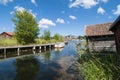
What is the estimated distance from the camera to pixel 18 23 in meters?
53.2

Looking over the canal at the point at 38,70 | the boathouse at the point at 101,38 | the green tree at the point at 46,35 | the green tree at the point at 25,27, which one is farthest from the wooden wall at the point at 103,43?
the green tree at the point at 46,35

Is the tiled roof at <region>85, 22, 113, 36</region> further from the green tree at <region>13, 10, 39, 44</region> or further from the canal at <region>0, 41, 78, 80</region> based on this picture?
the green tree at <region>13, 10, 39, 44</region>

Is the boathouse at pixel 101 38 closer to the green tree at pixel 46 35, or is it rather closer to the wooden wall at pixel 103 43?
the wooden wall at pixel 103 43

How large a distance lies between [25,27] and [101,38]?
32575 mm

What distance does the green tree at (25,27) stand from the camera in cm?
5278

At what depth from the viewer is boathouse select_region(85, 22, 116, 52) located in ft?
82.8

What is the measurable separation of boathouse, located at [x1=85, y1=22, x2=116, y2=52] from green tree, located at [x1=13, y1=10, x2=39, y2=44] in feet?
94.1

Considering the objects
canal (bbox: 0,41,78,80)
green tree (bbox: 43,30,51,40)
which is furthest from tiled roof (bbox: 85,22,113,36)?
green tree (bbox: 43,30,51,40)

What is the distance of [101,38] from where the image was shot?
26.4 metres

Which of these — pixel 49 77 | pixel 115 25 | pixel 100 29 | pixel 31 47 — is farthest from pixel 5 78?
A: pixel 31 47

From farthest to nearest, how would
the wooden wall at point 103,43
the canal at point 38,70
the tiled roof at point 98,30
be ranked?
the tiled roof at point 98,30 < the wooden wall at point 103,43 < the canal at point 38,70

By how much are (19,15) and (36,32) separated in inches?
321

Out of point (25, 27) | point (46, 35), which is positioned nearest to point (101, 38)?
point (25, 27)

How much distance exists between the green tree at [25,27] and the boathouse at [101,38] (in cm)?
2867
